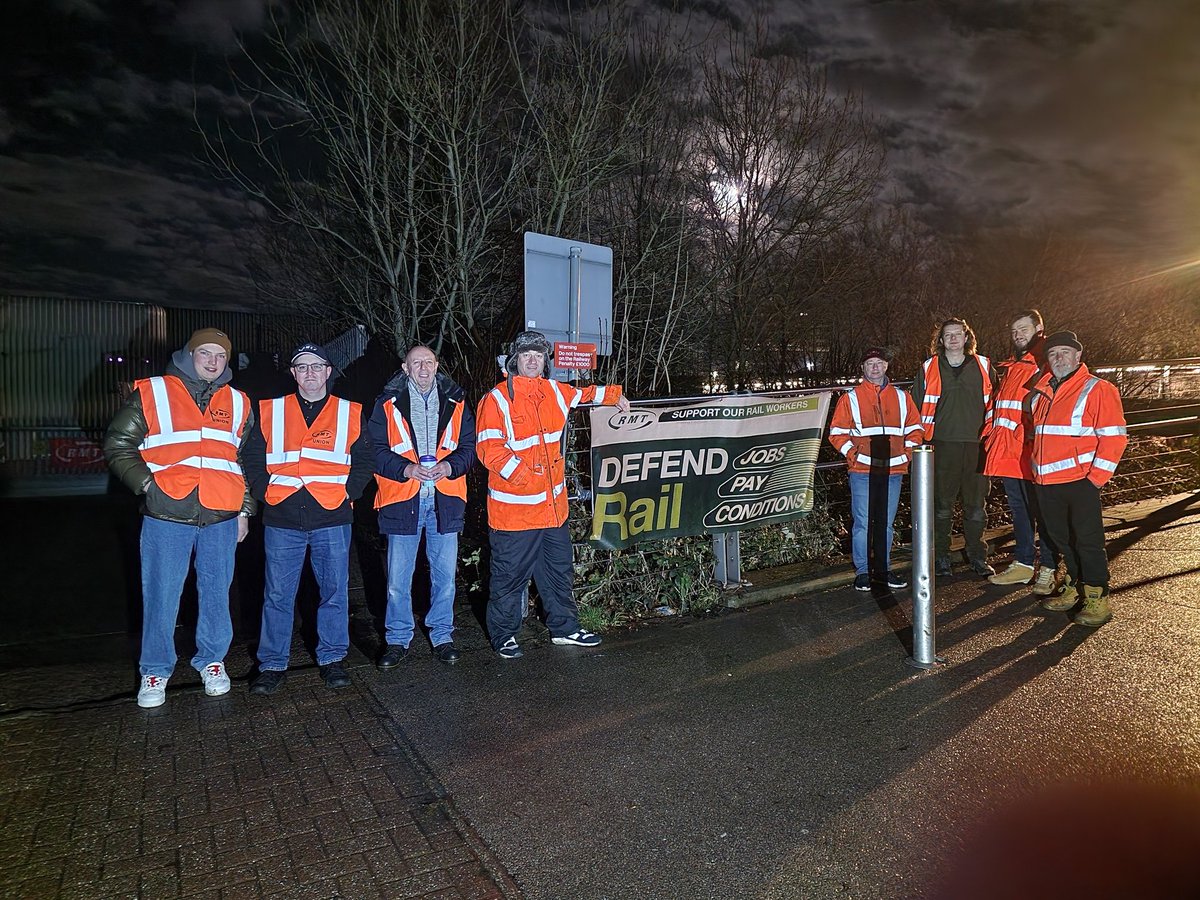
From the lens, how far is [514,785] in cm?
343

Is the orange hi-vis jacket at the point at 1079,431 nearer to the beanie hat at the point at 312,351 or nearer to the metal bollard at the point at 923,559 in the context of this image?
the metal bollard at the point at 923,559

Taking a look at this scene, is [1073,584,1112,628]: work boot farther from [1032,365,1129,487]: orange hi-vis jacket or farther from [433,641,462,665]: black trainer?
[433,641,462,665]: black trainer

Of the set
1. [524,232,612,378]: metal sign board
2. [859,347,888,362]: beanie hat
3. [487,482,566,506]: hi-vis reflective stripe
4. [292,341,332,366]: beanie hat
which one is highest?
[524,232,612,378]: metal sign board

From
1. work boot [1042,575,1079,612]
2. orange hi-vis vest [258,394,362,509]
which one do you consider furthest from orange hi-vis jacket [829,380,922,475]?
orange hi-vis vest [258,394,362,509]

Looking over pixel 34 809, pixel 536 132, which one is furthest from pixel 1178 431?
pixel 34 809

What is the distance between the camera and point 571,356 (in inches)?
227

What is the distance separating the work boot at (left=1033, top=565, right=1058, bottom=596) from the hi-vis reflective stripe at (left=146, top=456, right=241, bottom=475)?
19.0 ft

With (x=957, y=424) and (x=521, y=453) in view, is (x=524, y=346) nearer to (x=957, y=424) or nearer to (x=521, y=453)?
(x=521, y=453)

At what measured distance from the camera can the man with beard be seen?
633cm

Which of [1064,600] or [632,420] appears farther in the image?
[1064,600]

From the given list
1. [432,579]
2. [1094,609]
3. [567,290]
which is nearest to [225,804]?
[432,579]

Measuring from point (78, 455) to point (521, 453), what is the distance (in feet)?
51.9

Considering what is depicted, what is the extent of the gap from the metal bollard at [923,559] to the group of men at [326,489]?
1.91 metres

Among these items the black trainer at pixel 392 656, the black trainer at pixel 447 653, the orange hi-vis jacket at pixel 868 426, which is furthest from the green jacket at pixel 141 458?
the orange hi-vis jacket at pixel 868 426
